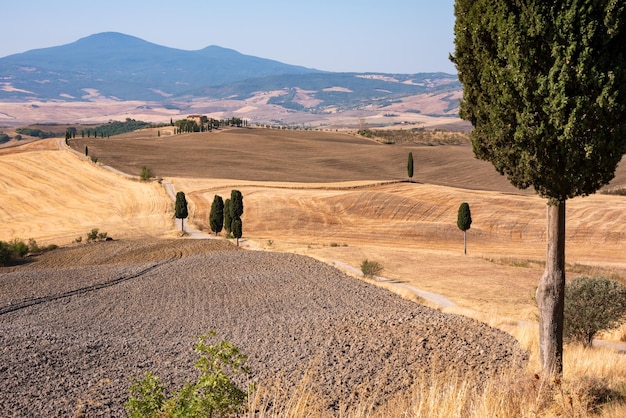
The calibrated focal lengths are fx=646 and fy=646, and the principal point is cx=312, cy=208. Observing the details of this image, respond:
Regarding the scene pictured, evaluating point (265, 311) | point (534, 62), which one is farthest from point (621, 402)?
point (265, 311)

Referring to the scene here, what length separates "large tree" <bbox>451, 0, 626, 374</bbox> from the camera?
11.3 metres

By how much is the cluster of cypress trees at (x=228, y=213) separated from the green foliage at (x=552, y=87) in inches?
1656

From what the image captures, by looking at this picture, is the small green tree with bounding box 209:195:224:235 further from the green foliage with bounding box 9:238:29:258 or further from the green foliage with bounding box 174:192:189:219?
the green foliage with bounding box 9:238:29:258

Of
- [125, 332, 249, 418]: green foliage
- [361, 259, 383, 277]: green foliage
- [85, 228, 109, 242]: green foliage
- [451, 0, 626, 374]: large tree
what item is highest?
[451, 0, 626, 374]: large tree

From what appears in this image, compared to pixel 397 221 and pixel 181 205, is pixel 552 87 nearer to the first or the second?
pixel 181 205

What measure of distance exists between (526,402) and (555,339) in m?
3.30

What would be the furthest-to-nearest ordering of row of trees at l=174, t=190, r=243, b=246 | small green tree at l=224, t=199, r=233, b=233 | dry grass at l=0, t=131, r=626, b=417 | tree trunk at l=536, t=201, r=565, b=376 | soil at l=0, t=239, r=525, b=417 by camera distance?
small green tree at l=224, t=199, r=233, b=233 → row of trees at l=174, t=190, r=243, b=246 → soil at l=0, t=239, r=525, b=417 → dry grass at l=0, t=131, r=626, b=417 → tree trunk at l=536, t=201, r=565, b=376

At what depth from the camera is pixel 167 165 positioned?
4395 inches

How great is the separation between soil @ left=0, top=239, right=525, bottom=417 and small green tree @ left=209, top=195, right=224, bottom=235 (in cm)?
2089

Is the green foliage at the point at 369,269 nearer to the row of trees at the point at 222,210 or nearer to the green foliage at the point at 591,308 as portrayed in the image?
the green foliage at the point at 591,308

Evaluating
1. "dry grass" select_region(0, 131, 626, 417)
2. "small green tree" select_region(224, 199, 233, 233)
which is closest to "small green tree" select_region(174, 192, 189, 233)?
"dry grass" select_region(0, 131, 626, 417)

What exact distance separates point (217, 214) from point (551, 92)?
171 feet

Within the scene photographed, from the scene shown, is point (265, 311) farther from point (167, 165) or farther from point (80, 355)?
point (167, 165)

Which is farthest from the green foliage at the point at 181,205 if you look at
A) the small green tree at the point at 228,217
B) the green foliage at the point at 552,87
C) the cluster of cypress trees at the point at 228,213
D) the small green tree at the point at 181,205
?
the green foliage at the point at 552,87
